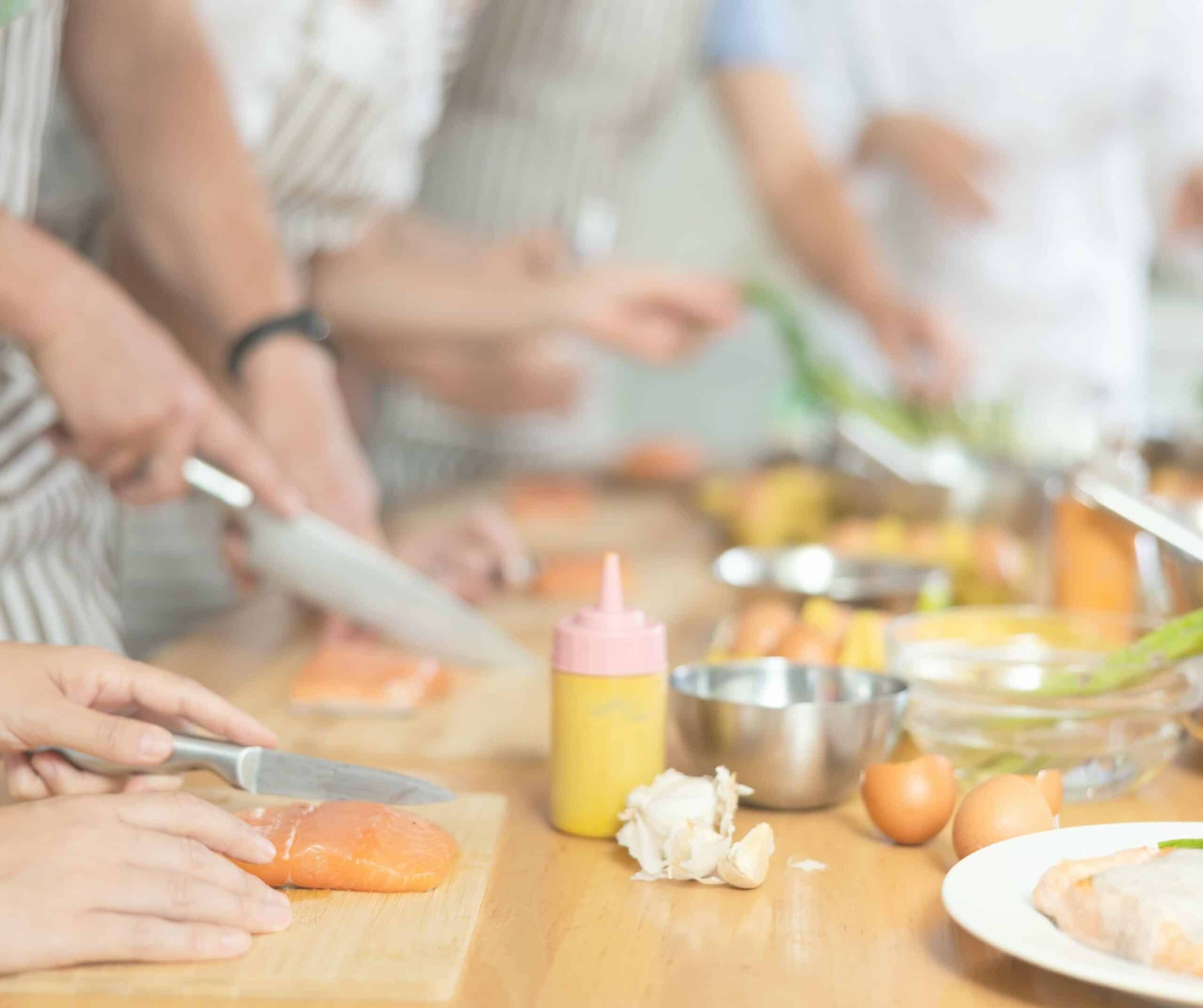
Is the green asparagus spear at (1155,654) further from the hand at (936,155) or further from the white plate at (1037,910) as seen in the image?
the hand at (936,155)

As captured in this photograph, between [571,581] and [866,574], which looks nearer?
[866,574]

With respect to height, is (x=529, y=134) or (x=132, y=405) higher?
(x=529, y=134)

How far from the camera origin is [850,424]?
86.0 inches

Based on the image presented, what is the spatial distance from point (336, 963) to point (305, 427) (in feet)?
3.20

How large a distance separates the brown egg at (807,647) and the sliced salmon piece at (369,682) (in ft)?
1.00

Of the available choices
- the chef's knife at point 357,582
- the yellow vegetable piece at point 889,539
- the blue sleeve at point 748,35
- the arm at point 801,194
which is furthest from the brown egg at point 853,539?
the blue sleeve at point 748,35

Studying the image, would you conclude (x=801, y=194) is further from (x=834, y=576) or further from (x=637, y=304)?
(x=834, y=576)

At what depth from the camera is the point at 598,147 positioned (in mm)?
3074

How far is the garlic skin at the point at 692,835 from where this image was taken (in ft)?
2.54

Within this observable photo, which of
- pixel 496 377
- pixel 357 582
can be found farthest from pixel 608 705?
pixel 496 377

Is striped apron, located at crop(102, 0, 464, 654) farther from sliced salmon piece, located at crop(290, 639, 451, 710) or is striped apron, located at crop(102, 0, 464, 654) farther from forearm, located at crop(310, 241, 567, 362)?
sliced salmon piece, located at crop(290, 639, 451, 710)

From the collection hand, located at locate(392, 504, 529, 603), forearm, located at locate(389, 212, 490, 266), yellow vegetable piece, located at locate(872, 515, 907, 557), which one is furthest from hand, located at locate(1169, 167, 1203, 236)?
hand, located at locate(392, 504, 529, 603)

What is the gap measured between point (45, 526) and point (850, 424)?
4.10ft

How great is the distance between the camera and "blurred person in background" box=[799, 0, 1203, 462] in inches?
133
